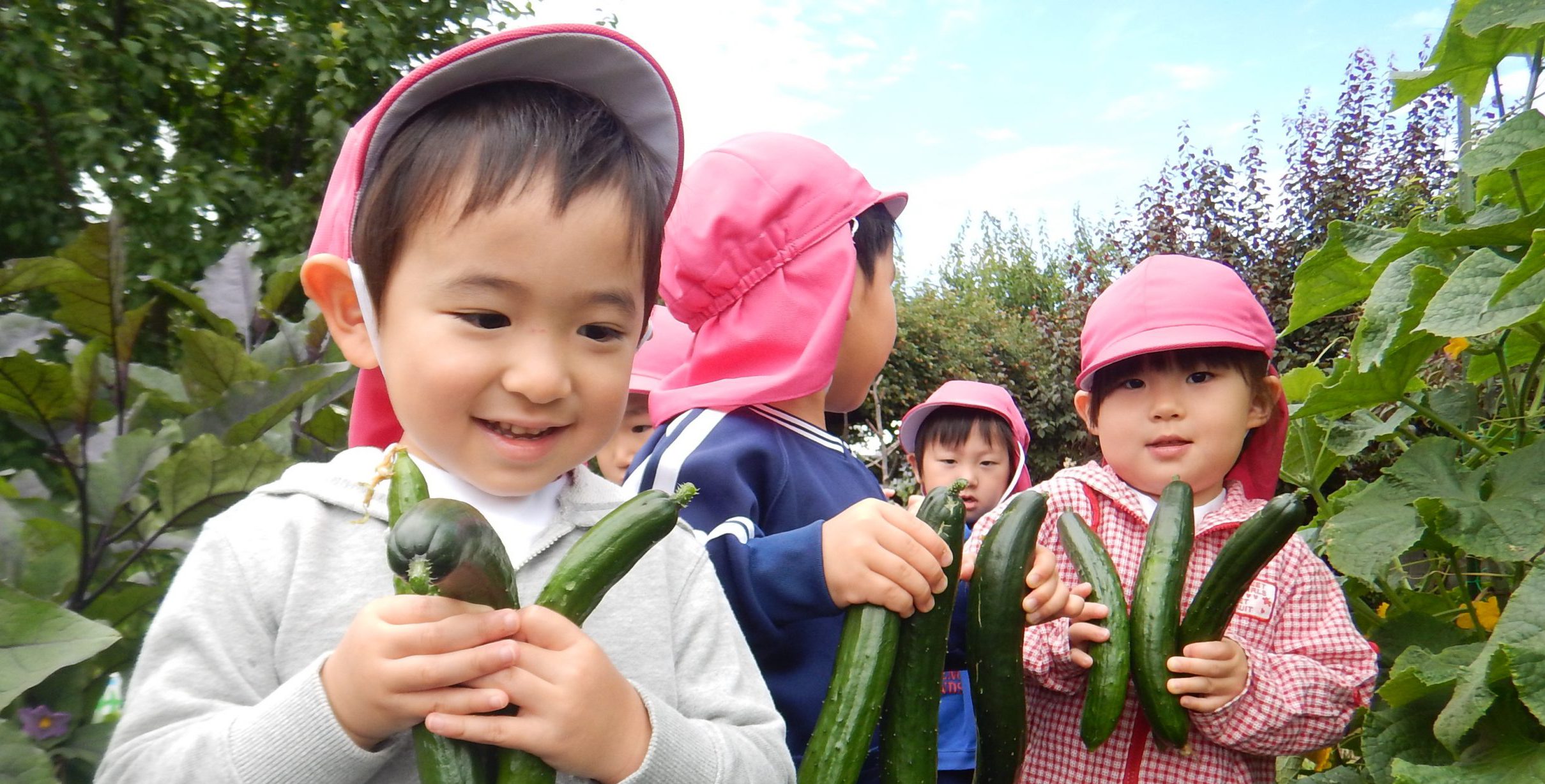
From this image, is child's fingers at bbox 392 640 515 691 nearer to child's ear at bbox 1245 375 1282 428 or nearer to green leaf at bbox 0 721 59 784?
green leaf at bbox 0 721 59 784

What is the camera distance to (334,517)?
1.36 m

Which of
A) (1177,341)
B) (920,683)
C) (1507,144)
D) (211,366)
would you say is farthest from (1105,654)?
(211,366)

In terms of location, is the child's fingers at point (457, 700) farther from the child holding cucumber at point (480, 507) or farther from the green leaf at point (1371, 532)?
the green leaf at point (1371, 532)

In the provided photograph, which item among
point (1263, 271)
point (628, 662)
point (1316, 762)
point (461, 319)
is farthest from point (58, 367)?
point (1263, 271)

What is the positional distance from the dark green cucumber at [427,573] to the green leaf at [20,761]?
0.40 m

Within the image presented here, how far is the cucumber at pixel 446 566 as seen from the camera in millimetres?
935

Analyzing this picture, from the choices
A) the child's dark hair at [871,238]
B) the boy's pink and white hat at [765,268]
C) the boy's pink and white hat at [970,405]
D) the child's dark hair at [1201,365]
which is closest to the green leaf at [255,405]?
the boy's pink and white hat at [765,268]

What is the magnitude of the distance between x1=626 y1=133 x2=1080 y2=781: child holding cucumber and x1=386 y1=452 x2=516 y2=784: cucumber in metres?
0.73

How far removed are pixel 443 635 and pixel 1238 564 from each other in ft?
4.74

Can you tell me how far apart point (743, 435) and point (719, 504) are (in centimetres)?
16

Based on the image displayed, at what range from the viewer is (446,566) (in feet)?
3.11

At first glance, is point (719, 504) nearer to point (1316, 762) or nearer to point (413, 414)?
point (413, 414)

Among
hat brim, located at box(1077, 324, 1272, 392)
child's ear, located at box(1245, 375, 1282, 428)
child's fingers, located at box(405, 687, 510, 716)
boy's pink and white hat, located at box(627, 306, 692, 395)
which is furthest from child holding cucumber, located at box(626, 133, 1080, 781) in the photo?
boy's pink and white hat, located at box(627, 306, 692, 395)

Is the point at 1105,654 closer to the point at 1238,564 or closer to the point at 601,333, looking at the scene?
the point at 1238,564
